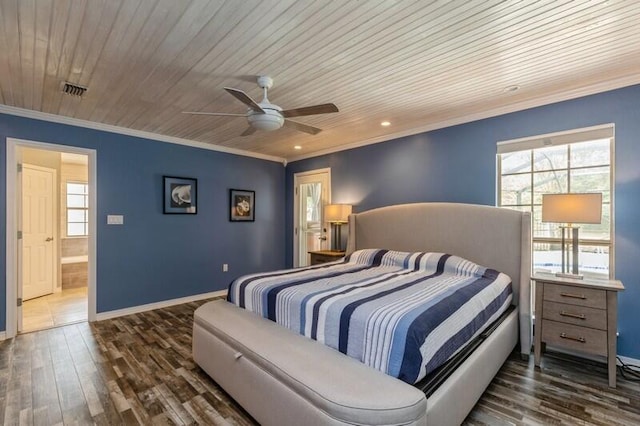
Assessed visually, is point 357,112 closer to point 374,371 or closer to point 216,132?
point 216,132

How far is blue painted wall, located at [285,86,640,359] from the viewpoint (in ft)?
8.54

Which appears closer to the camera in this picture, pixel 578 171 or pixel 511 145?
pixel 578 171

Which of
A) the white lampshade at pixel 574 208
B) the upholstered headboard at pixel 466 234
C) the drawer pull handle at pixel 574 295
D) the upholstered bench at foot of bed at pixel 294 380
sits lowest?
the upholstered bench at foot of bed at pixel 294 380

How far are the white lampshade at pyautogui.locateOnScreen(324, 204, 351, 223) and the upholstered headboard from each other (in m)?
0.32

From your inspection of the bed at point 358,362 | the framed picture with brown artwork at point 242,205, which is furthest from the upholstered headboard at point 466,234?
the framed picture with brown artwork at point 242,205

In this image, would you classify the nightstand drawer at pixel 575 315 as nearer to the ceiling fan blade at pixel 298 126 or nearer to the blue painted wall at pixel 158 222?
the ceiling fan blade at pixel 298 126

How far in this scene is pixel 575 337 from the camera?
2471 mm

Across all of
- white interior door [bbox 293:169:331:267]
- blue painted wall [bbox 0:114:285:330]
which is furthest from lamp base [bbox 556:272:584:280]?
blue painted wall [bbox 0:114:285:330]

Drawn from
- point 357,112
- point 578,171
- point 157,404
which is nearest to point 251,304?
point 157,404

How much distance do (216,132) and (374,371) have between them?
365 cm

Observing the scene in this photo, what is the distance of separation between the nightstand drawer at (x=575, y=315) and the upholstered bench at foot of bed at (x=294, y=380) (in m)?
1.89

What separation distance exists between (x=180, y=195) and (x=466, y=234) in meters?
3.93

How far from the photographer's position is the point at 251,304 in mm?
2496

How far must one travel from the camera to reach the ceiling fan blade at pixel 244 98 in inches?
79.3
